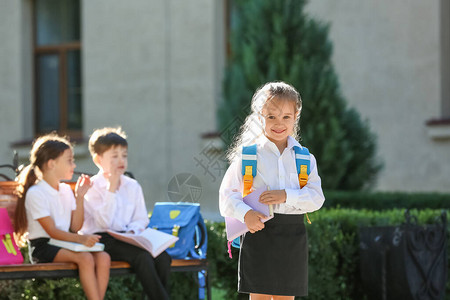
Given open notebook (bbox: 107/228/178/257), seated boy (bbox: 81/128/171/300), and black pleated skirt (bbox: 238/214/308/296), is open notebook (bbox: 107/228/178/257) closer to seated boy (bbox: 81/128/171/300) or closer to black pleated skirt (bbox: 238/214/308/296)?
seated boy (bbox: 81/128/171/300)

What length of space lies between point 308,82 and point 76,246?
5220 mm

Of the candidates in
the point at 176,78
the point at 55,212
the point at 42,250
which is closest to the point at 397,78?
the point at 176,78

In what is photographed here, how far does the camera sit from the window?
14.5 m

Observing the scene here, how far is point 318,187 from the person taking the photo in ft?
12.2

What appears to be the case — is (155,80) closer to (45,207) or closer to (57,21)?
(57,21)

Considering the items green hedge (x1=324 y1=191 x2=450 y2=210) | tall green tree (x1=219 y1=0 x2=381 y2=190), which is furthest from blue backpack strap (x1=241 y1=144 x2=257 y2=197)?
tall green tree (x1=219 y1=0 x2=381 y2=190)

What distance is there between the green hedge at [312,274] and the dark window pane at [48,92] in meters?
9.67

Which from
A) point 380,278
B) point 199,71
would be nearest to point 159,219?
point 380,278

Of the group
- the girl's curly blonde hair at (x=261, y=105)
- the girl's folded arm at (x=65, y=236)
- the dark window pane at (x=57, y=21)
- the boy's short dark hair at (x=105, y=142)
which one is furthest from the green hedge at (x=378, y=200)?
the dark window pane at (x=57, y=21)

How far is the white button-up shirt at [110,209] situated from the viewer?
4.94m

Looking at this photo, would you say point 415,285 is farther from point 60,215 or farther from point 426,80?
point 426,80

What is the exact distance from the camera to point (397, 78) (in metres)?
10.5

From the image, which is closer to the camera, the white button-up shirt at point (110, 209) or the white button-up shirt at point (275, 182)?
the white button-up shirt at point (275, 182)

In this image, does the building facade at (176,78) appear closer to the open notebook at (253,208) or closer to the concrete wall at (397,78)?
the concrete wall at (397,78)
